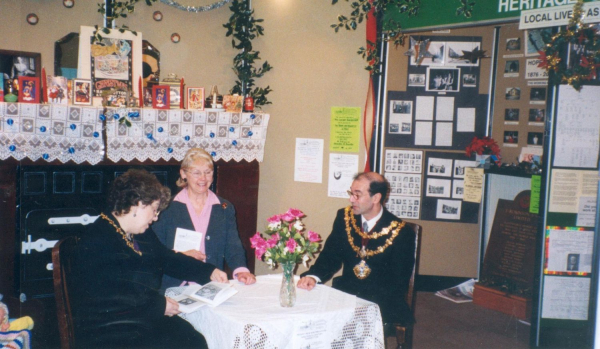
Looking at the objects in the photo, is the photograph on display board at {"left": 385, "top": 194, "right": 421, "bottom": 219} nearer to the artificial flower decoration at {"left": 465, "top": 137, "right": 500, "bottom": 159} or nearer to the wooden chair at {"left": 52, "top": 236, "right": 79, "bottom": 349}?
the artificial flower decoration at {"left": 465, "top": 137, "right": 500, "bottom": 159}

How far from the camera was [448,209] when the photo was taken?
489 centimetres

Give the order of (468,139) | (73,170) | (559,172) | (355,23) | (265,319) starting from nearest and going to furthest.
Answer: (265,319) → (559,172) → (73,170) → (355,23) → (468,139)

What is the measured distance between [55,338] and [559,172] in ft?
12.1

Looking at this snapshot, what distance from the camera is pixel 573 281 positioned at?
346 centimetres

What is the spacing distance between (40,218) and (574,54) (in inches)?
153

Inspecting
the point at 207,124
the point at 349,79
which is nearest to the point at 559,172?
the point at 349,79

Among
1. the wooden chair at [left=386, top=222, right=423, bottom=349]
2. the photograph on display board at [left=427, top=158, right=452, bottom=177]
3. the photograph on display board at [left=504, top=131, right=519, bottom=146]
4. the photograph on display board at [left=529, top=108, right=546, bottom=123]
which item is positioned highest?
the photograph on display board at [left=529, top=108, right=546, bottom=123]

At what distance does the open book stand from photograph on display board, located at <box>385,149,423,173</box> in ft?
9.33

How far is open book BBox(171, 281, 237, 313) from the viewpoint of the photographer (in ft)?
7.18

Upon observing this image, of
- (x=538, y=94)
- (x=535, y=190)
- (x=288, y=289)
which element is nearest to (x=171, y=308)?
(x=288, y=289)

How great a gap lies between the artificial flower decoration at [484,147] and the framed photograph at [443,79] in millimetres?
563

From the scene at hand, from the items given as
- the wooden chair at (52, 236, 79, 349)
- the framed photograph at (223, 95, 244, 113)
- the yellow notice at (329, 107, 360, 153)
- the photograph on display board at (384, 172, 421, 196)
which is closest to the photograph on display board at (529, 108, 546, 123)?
the photograph on display board at (384, 172, 421, 196)

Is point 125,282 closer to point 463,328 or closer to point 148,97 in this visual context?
point 148,97

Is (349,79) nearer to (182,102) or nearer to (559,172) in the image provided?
(182,102)
